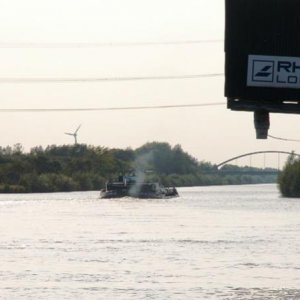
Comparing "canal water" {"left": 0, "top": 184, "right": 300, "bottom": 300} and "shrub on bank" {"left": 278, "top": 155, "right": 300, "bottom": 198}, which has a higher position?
"shrub on bank" {"left": 278, "top": 155, "right": 300, "bottom": 198}

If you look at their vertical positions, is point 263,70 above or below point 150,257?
above

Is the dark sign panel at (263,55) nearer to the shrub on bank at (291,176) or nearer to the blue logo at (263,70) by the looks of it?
the blue logo at (263,70)

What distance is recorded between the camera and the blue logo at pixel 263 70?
1747 inches

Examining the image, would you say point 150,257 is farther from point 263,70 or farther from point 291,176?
point 291,176

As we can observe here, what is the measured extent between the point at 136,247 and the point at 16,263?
15504 mm

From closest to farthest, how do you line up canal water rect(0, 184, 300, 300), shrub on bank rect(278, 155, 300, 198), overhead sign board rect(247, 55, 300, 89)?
overhead sign board rect(247, 55, 300, 89) < canal water rect(0, 184, 300, 300) < shrub on bank rect(278, 155, 300, 198)

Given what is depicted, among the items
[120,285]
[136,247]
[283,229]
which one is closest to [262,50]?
[120,285]

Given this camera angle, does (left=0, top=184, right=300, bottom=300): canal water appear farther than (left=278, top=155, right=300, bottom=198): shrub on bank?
No

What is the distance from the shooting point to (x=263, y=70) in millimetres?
44625

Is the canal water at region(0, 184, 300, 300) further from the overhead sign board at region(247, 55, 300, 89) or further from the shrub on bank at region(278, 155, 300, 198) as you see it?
the shrub on bank at region(278, 155, 300, 198)

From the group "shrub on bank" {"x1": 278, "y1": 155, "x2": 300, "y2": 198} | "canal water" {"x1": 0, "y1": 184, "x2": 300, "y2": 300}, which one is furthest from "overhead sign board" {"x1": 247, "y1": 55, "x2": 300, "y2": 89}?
"shrub on bank" {"x1": 278, "y1": 155, "x2": 300, "y2": 198}

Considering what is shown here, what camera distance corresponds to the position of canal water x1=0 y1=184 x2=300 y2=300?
5844 cm

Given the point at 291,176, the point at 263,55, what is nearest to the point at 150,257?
Answer: the point at 263,55

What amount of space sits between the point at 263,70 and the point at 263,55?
0.72m
